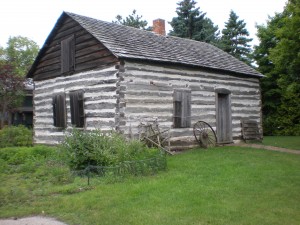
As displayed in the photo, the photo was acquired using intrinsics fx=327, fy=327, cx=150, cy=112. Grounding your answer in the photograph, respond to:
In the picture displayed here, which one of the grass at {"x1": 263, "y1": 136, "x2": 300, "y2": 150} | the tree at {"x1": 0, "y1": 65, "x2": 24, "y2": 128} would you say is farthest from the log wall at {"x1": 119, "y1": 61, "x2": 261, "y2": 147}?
A: the tree at {"x1": 0, "y1": 65, "x2": 24, "y2": 128}

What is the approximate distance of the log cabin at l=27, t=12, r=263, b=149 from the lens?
12.7 m

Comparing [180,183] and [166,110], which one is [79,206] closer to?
[180,183]

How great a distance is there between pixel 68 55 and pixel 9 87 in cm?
1851

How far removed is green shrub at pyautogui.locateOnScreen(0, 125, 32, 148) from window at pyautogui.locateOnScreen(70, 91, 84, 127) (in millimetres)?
4135

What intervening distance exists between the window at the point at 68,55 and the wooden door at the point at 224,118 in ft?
23.7

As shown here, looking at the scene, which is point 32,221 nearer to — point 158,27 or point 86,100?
point 86,100

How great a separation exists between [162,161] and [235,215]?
13.1 feet

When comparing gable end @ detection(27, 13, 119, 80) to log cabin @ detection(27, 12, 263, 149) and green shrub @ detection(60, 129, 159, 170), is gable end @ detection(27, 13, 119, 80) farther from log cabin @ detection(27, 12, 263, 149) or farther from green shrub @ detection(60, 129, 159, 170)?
green shrub @ detection(60, 129, 159, 170)

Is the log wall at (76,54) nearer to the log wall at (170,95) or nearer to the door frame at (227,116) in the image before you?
the log wall at (170,95)

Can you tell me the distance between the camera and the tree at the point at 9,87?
30281 millimetres

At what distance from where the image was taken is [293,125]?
23.8 m

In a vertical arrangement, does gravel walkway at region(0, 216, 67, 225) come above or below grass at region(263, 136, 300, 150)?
above

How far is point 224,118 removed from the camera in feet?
54.6

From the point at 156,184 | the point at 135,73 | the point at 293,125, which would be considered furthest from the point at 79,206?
the point at 293,125
